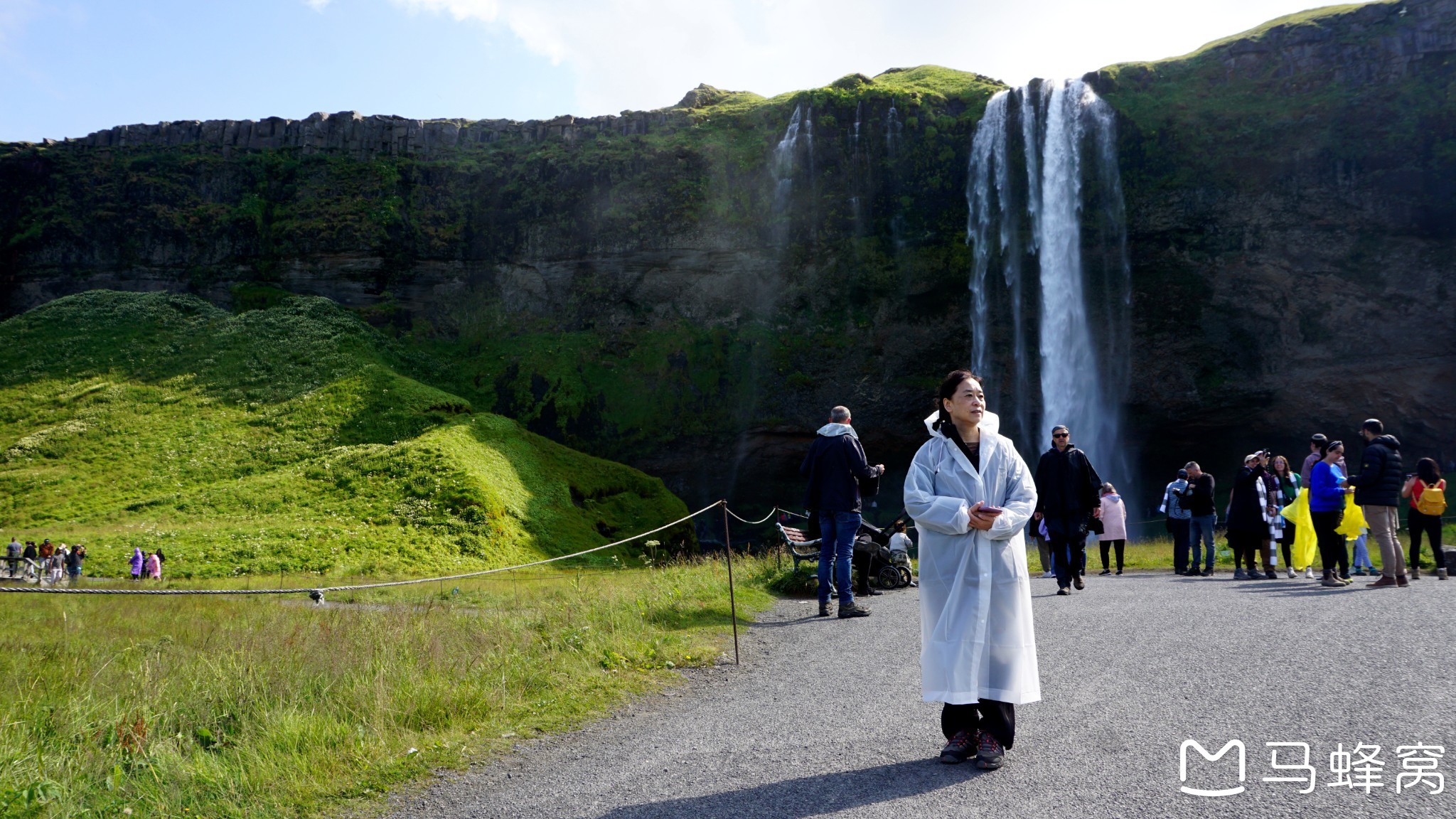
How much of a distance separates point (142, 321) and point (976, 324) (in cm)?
3604

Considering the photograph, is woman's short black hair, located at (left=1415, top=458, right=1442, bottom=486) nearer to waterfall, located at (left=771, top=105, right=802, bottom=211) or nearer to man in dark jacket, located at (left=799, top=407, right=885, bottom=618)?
man in dark jacket, located at (left=799, top=407, right=885, bottom=618)

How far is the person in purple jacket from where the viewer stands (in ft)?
37.5

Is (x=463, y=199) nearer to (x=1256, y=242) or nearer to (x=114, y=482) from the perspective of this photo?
(x=114, y=482)

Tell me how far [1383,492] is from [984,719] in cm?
890

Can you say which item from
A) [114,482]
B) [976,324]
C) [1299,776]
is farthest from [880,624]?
[976,324]

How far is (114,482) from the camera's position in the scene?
28.5 meters

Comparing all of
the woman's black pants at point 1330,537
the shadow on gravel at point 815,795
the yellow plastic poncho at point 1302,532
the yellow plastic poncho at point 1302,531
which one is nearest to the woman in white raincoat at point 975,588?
the shadow on gravel at point 815,795

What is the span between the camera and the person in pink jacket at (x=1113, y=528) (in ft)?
53.2

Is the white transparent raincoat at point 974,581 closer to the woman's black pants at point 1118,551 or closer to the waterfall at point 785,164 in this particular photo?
the woman's black pants at point 1118,551

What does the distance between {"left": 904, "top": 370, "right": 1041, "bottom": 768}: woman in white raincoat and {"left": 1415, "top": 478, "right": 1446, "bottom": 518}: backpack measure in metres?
10.3

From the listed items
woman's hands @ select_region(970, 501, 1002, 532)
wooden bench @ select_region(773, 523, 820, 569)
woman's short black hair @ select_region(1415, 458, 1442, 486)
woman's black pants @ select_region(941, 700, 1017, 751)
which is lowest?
wooden bench @ select_region(773, 523, 820, 569)

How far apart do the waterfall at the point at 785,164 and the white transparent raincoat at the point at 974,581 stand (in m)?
37.5

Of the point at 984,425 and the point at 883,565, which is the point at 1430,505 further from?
the point at 984,425

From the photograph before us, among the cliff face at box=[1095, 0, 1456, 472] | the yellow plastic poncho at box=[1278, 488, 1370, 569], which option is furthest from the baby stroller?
the cliff face at box=[1095, 0, 1456, 472]
